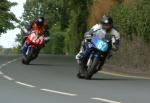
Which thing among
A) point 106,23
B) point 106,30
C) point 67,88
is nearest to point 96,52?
point 106,30

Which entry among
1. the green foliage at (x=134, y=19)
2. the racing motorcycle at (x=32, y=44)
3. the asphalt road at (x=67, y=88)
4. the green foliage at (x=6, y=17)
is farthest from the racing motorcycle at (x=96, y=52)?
the green foliage at (x=6, y=17)

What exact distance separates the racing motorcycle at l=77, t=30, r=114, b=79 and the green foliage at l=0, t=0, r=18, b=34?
5259 cm

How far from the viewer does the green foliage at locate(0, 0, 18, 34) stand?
238ft

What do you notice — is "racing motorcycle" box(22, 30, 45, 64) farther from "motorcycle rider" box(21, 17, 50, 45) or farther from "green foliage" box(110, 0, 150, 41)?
"green foliage" box(110, 0, 150, 41)

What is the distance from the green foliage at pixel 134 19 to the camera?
86.5 ft

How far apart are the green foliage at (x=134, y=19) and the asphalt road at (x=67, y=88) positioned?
12.8 ft

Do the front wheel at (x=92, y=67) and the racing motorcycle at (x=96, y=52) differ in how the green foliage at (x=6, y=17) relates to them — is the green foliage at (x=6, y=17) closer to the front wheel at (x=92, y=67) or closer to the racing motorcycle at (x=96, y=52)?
the racing motorcycle at (x=96, y=52)

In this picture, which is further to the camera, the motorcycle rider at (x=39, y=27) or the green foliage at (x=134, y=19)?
the motorcycle rider at (x=39, y=27)

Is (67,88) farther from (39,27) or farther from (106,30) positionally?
(39,27)

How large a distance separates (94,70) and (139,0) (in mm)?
8331

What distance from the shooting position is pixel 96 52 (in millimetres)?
20031

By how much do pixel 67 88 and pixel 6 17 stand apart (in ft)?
186

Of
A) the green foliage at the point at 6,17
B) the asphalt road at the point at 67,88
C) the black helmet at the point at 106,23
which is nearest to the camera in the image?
the asphalt road at the point at 67,88

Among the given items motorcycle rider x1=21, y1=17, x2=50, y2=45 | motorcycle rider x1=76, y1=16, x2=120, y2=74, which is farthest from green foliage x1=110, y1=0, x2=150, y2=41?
motorcycle rider x1=76, y1=16, x2=120, y2=74
